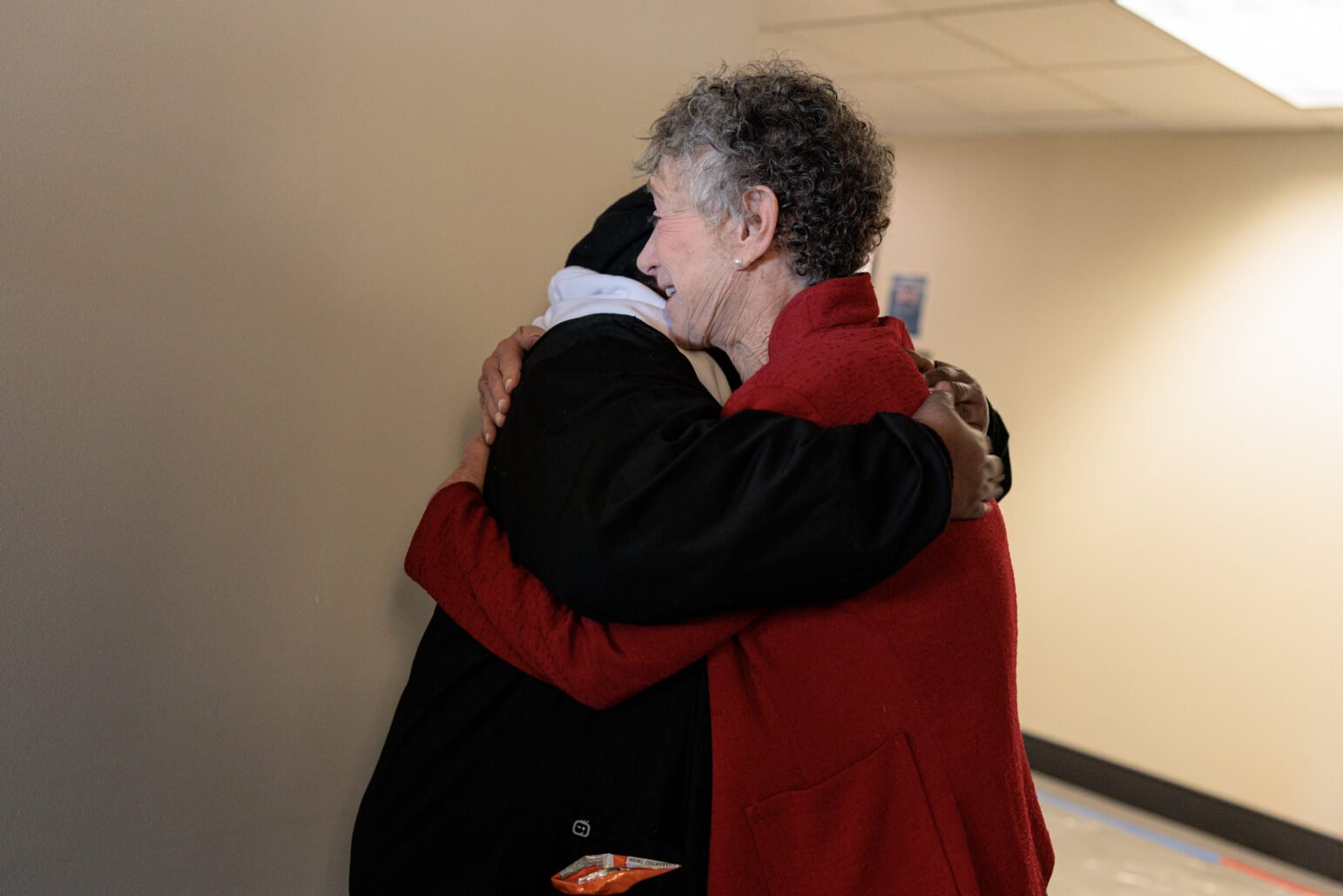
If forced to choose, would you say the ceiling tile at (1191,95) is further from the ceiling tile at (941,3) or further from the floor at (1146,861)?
the floor at (1146,861)

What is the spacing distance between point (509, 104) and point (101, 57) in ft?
1.88

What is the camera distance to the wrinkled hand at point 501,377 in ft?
4.25

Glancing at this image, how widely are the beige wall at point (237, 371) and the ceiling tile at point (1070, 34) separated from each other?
213 centimetres

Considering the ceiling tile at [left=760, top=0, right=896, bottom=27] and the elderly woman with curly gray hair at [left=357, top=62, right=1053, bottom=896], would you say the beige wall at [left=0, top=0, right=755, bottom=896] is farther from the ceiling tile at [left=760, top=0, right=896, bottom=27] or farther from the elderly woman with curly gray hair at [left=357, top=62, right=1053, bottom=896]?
the ceiling tile at [left=760, top=0, right=896, bottom=27]

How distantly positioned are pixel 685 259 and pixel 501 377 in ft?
0.84

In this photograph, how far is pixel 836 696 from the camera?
1.12 m

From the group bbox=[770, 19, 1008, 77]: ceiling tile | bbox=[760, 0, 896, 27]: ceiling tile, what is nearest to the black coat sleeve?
bbox=[760, 0, 896, 27]: ceiling tile

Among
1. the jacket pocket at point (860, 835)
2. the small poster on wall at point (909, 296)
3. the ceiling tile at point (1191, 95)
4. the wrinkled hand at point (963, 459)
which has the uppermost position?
the ceiling tile at point (1191, 95)

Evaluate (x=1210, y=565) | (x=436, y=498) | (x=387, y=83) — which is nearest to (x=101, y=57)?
(x=387, y=83)

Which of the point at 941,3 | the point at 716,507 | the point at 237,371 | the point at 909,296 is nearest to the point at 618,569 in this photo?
the point at 716,507

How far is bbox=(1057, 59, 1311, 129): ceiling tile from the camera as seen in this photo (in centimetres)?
393

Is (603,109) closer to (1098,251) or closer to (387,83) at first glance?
(387,83)

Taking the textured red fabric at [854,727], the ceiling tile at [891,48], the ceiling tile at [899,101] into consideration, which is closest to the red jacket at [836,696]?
the textured red fabric at [854,727]

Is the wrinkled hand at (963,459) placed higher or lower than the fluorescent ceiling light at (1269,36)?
lower
